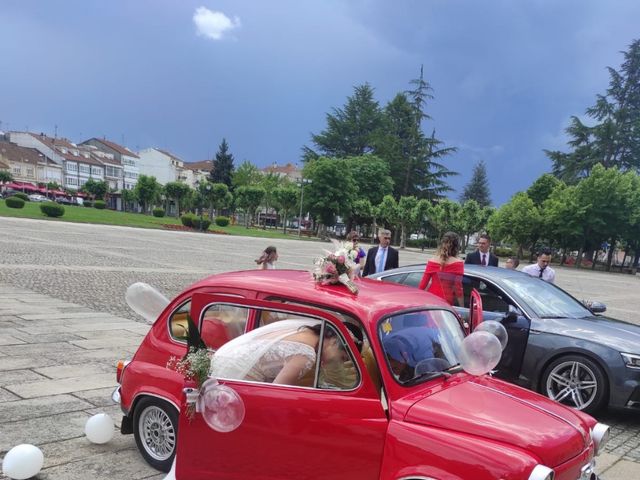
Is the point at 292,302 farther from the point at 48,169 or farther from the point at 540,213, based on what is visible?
the point at 48,169

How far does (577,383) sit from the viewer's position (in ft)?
17.8

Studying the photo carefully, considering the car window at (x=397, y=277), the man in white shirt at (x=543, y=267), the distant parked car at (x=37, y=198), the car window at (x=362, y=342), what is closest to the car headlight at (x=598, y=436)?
the car window at (x=362, y=342)

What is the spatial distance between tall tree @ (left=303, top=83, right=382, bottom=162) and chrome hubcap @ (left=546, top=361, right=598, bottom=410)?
78.2 m

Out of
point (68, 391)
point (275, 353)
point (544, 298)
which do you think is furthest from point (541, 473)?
point (68, 391)

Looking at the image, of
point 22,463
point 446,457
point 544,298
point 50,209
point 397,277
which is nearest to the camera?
point 446,457

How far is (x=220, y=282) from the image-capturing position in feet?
11.4

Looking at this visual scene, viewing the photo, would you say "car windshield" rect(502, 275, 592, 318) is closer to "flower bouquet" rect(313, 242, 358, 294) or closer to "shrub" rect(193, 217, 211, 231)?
"flower bouquet" rect(313, 242, 358, 294)

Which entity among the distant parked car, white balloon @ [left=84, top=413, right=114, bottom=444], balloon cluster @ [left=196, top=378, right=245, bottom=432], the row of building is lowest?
white balloon @ [left=84, top=413, right=114, bottom=444]

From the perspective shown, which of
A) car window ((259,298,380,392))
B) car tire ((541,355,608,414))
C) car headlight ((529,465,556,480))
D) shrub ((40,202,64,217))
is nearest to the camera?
car headlight ((529,465,556,480))

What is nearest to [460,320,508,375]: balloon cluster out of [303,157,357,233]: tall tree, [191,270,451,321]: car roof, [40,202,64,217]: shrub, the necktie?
[191,270,451,321]: car roof

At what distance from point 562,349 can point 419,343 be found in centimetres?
317

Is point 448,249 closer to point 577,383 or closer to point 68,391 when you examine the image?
point 577,383

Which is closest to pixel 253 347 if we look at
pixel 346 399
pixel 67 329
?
pixel 346 399

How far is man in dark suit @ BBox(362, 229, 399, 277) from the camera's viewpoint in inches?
349
